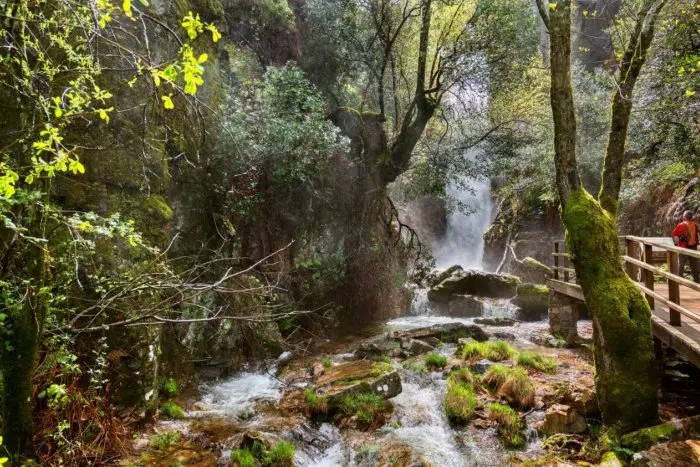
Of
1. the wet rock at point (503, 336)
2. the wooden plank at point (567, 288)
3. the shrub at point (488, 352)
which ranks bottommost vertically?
the wet rock at point (503, 336)

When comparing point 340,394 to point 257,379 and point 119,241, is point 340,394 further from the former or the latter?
point 119,241

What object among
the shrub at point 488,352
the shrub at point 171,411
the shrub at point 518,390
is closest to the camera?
the shrub at point 171,411

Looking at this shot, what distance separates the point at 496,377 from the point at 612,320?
2.88 metres

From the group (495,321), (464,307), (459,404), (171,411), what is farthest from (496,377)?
(464,307)

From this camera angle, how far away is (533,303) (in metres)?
15.7

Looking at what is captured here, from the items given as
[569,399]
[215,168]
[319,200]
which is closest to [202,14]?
[215,168]

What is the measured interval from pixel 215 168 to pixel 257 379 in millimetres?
5007

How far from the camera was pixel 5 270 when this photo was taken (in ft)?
12.5

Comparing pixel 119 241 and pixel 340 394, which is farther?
pixel 340 394

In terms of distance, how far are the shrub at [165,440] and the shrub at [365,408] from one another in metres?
2.63

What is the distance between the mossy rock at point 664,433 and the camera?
15.7ft

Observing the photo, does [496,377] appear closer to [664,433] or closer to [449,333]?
[664,433]

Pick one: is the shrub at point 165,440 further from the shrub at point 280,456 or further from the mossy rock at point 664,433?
the mossy rock at point 664,433

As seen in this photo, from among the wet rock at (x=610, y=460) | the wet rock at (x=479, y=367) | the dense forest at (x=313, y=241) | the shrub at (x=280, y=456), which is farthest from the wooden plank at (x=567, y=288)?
the shrub at (x=280, y=456)
